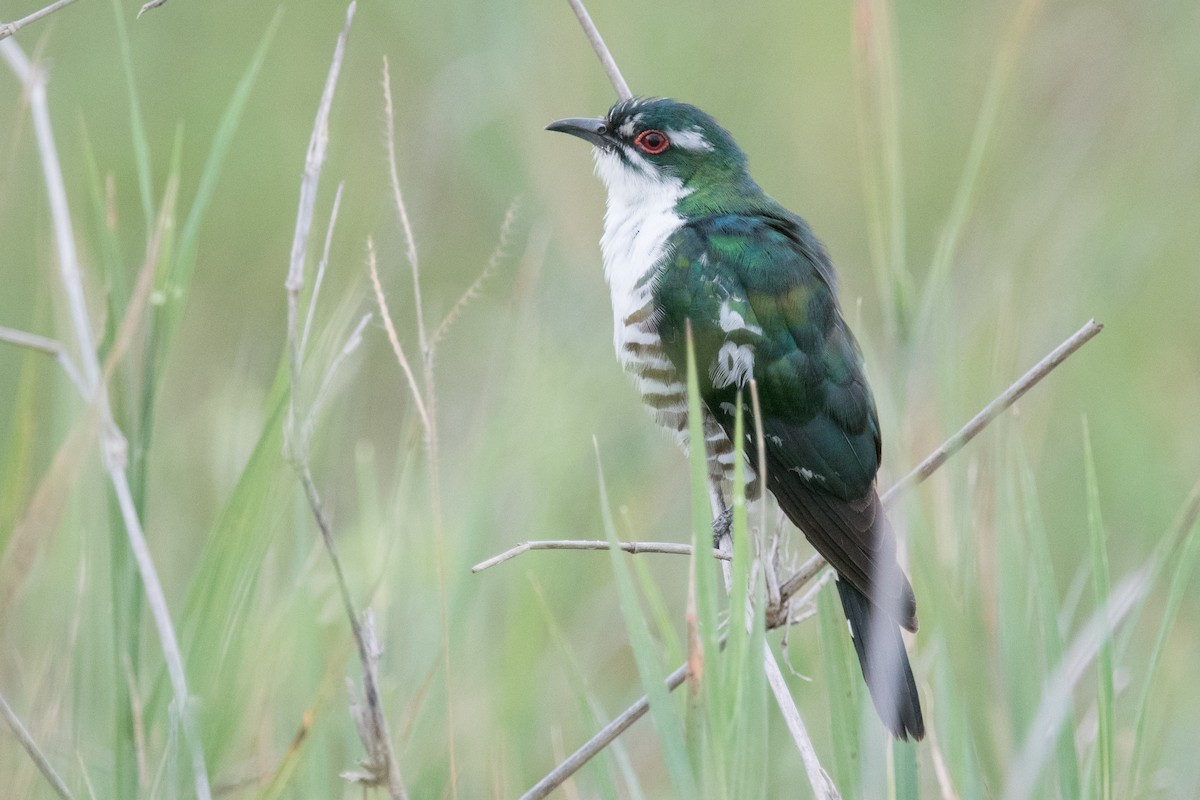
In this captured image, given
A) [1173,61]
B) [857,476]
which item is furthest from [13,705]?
[1173,61]

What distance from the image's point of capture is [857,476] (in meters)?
2.87

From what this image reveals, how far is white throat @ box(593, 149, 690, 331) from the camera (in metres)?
3.16

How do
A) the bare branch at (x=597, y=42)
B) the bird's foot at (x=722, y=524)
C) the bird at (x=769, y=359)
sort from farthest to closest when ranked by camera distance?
the bird's foot at (x=722, y=524), the bird at (x=769, y=359), the bare branch at (x=597, y=42)

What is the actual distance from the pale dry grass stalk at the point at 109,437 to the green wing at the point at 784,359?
1155 mm

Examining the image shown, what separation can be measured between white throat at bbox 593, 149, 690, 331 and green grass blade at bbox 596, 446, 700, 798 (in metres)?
1.29

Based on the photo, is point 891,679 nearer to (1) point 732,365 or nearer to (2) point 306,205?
(1) point 732,365

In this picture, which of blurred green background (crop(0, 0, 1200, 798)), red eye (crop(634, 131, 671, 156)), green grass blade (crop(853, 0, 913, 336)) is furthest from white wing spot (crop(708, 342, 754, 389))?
red eye (crop(634, 131, 671, 156))

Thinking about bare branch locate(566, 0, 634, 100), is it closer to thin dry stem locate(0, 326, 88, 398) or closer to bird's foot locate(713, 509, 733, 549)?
bird's foot locate(713, 509, 733, 549)

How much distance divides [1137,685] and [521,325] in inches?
67.3

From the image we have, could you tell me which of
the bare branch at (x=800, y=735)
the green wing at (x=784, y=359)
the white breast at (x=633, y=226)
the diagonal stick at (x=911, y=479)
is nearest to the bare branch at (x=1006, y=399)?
the diagonal stick at (x=911, y=479)

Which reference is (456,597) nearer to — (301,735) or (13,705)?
(301,735)

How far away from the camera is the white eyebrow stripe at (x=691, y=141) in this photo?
352cm

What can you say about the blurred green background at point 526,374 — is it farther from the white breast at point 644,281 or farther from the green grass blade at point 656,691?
the white breast at point 644,281

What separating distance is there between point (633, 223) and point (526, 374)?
2.07 feet
